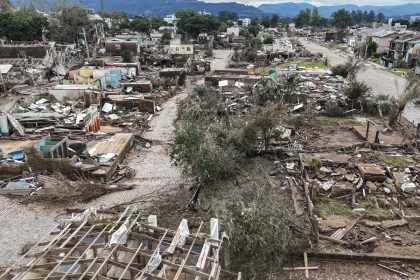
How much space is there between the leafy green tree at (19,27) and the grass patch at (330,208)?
58.6 meters

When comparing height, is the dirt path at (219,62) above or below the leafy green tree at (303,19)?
below

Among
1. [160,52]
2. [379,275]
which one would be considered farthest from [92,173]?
[160,52]

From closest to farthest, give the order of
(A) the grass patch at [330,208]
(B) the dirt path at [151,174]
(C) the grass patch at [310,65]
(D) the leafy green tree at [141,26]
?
1. (A) the grass patch at [330,208]
2. (B) the dirt path at [151,174]
3. (C) the grass patch at [310,65]
4. (D) the leafy green tree at [141,26]

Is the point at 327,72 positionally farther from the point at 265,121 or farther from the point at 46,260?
the point at 46,260

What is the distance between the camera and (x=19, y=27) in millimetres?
56219

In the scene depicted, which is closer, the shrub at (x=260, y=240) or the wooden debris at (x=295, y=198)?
the shrub at (x=260, y=240)

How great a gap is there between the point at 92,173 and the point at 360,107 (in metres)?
16.3

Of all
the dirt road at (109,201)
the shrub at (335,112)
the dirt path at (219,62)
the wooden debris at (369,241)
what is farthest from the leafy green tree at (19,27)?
the wooden debris at (369,241)

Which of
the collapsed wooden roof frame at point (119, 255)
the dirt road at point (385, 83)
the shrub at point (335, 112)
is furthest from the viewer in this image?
the dirt road at point (385, 83)

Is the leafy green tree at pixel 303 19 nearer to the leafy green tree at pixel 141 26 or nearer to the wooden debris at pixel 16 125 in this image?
the leafy green tree at pixel 141 26

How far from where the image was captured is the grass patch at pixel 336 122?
1948cm

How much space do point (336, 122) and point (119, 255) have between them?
16133 mm

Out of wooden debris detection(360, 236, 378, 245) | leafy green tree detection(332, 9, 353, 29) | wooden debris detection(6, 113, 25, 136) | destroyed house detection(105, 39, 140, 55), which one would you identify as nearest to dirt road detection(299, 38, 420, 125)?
wooden debris detection(360, 236, 378, 245)

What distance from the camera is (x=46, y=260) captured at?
6.51m
